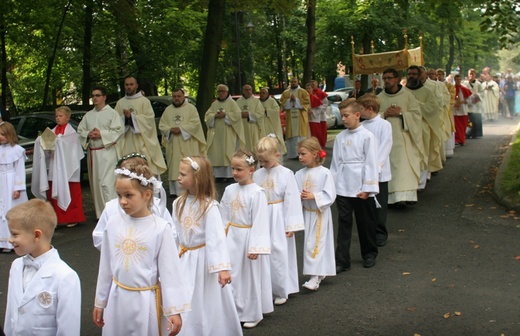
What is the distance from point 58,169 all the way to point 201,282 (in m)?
6.28

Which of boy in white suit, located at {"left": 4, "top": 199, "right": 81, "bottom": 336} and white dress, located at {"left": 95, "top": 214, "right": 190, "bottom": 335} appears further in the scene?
white dress, located at {"left": 95, "top": 214, "right": 190, "bottom": 335}

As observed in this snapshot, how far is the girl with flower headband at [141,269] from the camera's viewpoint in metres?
4.54

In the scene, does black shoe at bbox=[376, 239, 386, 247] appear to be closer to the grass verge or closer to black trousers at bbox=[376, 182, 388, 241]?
black trousers at bbox=[376, 182, 388, 241]

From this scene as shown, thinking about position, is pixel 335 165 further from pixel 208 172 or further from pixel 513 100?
pixel 513 100

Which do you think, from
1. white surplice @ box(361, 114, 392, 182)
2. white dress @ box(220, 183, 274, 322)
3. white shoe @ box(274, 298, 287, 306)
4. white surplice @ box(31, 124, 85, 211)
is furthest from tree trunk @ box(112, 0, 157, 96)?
white dress @ box(220, 183, 274, 322)

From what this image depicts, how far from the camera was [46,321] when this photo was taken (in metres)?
4.20

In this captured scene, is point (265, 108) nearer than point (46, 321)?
No

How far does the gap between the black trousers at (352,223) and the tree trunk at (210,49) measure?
7.46m

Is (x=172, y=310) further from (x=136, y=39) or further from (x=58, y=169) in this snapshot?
(x=136, y=39)

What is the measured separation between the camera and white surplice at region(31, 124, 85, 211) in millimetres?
11203

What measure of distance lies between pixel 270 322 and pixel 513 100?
89.9 feet

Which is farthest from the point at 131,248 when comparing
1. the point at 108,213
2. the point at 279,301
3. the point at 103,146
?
the point at 103,146

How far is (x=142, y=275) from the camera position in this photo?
4.55 meters

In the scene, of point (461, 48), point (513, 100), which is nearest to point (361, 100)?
point (513, 100)
